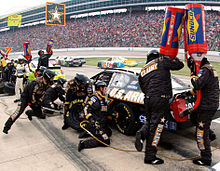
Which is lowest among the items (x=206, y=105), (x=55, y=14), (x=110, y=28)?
(x=206, y=105)

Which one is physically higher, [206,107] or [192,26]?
[192,26]

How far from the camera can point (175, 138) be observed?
4785 millimetres

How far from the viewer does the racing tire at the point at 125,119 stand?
183 inches

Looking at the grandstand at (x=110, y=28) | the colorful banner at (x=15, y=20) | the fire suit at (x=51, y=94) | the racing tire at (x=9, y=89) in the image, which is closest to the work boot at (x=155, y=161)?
the fire suit at (x=51, y=94)

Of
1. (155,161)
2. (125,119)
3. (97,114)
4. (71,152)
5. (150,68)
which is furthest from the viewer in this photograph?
(125,119)

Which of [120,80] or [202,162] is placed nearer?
[202,162]

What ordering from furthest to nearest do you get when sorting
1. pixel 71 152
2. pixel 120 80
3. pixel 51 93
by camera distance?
pixel 51 93 → pixel 120 80 → pixel 71 152

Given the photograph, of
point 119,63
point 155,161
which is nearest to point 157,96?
point 155,161

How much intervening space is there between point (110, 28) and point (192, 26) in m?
44.0

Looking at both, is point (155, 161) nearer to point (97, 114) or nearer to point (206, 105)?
point (206, 105)

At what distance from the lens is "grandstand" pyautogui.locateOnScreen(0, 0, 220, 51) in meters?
38.2

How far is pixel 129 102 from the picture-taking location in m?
4.75

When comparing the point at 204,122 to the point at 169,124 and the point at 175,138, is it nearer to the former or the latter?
the point at 169,124

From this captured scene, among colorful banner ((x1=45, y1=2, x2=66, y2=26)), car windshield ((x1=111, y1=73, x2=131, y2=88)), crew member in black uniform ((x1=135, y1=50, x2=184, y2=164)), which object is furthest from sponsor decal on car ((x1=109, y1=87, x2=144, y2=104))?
colorful banner ((x1=45, y1=2, x2=66, y2=26))
